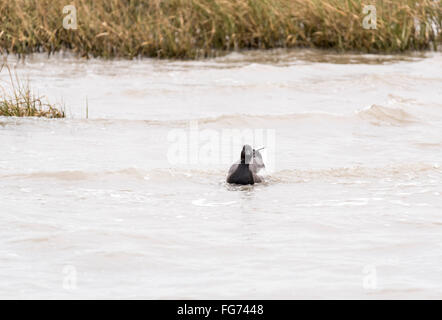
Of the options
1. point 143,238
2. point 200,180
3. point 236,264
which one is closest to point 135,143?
point 200,180

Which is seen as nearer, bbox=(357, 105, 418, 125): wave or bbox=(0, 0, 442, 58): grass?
bbox=(357, 105, 418, 125): wave

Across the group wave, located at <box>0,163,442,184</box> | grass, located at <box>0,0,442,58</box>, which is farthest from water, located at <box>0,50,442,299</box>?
grass, located at <box>0,0,442,58</box>

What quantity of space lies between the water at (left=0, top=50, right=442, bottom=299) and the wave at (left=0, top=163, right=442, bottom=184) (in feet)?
0.06

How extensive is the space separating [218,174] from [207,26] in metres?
8.24

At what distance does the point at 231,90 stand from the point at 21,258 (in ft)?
27.0

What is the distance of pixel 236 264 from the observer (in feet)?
19.1

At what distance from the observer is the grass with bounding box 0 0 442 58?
1570cm

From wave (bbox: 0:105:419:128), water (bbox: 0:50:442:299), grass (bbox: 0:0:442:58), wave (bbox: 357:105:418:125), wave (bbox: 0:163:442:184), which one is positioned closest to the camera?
water (bbox: 0:50:442:299)

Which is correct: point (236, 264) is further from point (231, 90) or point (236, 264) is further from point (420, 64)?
point (420, 64)

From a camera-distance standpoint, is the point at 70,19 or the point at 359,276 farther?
the point at 70,19

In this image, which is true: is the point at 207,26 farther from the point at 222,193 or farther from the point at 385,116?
the point at 222,193

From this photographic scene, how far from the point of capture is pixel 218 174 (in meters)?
8.68

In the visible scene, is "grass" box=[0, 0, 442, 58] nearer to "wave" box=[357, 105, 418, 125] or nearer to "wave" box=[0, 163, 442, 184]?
"wave" box=[357, 105, 418, 125]
